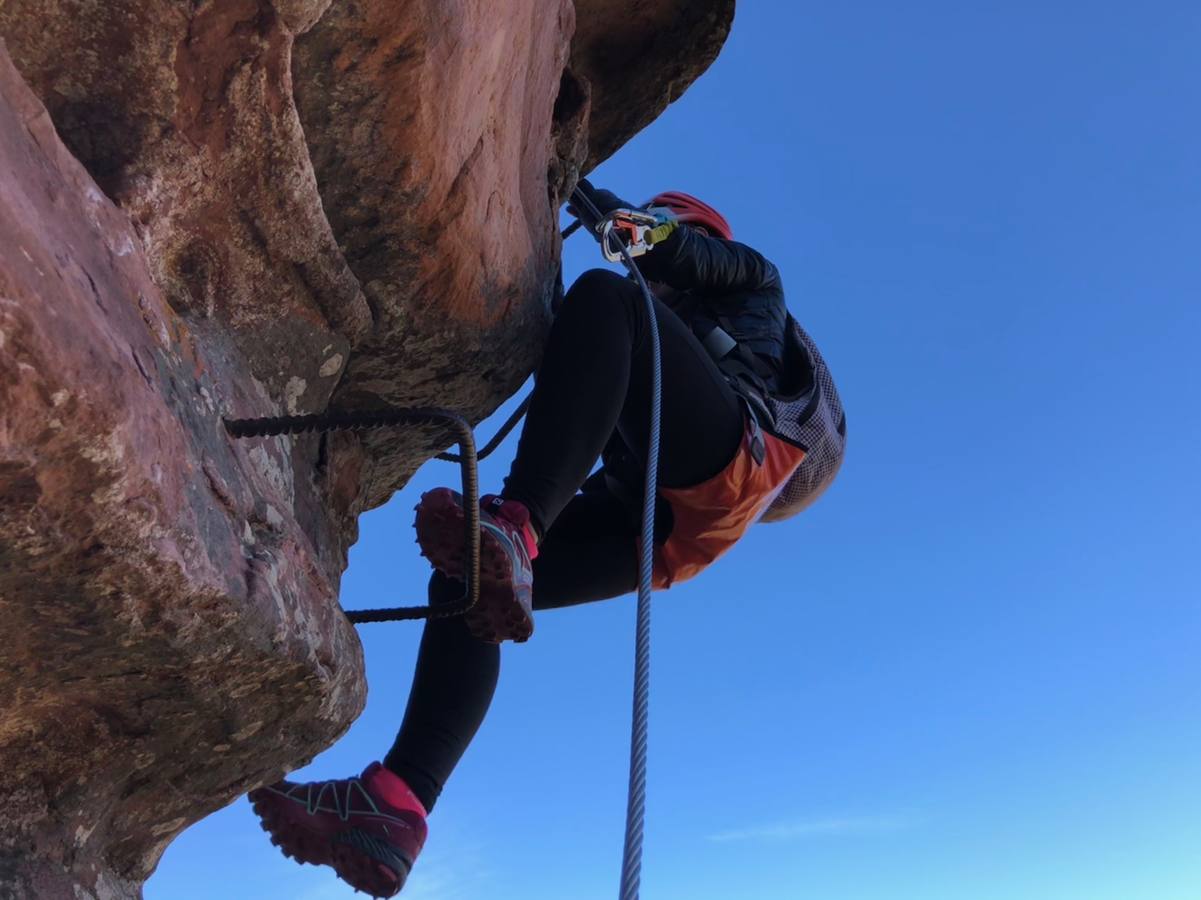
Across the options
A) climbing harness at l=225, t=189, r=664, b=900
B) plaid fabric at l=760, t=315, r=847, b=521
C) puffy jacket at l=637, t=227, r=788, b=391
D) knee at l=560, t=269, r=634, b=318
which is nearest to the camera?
climbing harness at l=225, t=189, r=664, b=900

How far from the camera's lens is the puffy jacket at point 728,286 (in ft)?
10.5

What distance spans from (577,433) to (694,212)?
4.06ft

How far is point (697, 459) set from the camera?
2844 mm

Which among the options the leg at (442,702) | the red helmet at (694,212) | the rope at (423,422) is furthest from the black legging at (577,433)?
the red helmet at (694,212)

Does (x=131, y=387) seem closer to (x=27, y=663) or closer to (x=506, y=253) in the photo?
(x=27, y=663)

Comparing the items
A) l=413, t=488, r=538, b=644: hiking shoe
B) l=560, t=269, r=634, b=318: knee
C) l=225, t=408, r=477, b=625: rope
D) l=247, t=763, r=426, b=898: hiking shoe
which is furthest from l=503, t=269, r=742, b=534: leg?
l=247, t=763, r=426, b=898: hiking shoe

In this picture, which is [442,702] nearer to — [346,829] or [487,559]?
[346,829]

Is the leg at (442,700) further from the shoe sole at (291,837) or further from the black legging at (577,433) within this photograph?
the shoe sole at (291,837)

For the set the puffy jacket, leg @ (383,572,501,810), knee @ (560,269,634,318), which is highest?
the puffy jacket

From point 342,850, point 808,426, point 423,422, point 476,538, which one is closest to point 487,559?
point 476,538

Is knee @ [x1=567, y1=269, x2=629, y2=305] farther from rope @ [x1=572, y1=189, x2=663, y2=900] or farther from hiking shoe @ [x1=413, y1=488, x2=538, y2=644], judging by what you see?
→ hiking shoe @ [x1=413, y1=488, x2=538, y2=644]

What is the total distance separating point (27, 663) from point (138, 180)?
85 cm

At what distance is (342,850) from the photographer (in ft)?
7.40

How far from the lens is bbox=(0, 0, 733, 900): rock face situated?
1548mm
